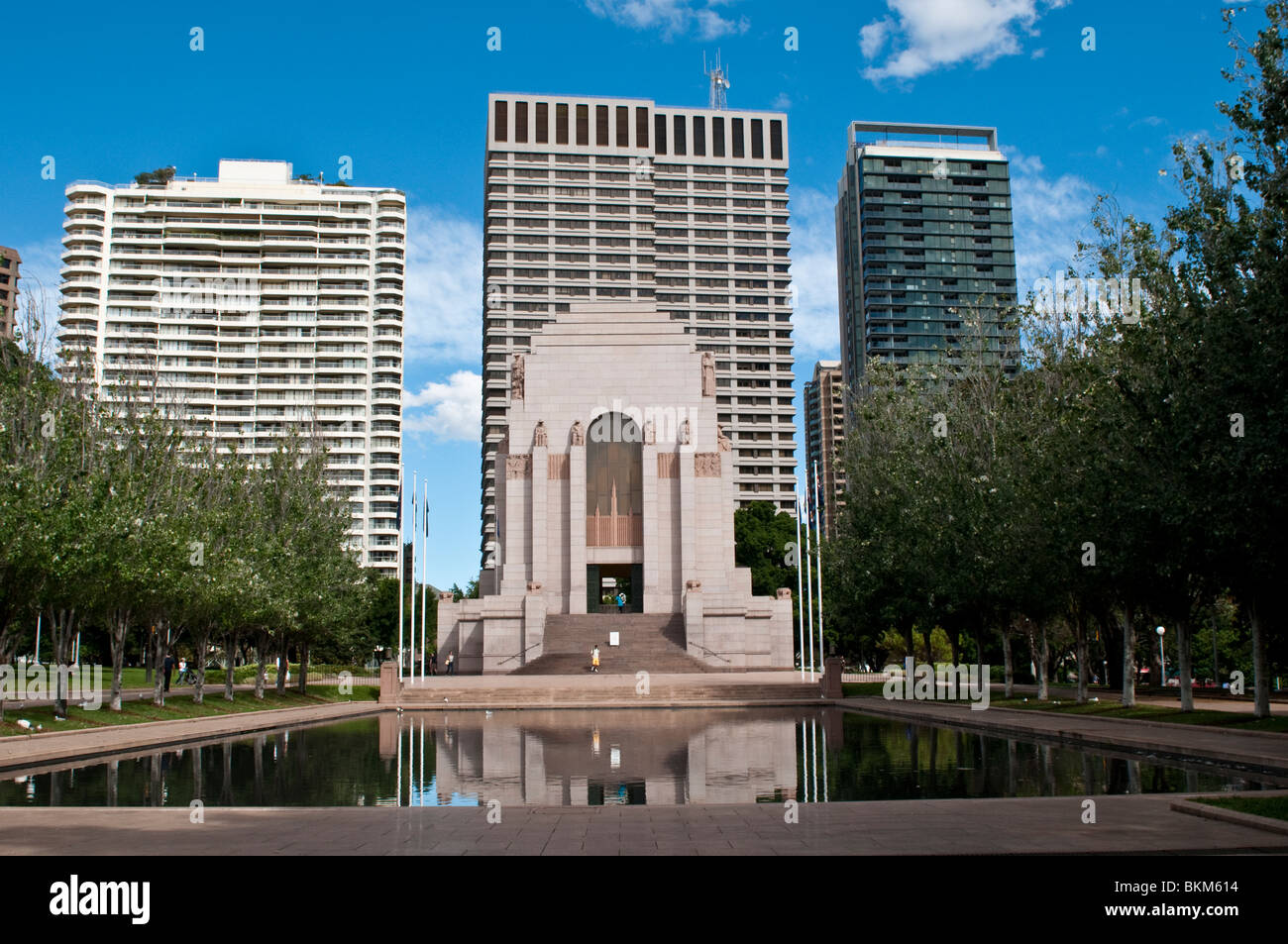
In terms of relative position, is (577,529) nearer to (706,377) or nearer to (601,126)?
(706,377)

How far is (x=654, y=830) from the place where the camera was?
1246 centimetres

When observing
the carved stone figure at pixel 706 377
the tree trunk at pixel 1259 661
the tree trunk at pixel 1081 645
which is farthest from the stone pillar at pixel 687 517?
the tree trunk at pixel 1259 661

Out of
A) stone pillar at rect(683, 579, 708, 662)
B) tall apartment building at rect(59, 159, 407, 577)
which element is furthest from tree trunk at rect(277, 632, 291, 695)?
tall apartment building at rect(59, 159, 407, 577)

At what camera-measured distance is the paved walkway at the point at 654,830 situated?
11.1 m

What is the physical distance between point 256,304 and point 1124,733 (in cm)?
13230

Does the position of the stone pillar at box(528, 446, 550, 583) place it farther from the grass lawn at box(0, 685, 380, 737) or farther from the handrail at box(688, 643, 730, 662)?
the grass lawn at box(0, 685, 380, 737)

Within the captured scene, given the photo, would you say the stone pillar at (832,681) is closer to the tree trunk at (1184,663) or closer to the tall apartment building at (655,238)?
the tree trunk at (1184,663)

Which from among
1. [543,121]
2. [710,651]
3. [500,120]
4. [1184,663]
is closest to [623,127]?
[543,121]

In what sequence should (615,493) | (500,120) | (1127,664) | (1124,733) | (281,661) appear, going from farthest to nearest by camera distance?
(500,120)
(615,493)
(281,661)
(1127,664)
(1124,733)

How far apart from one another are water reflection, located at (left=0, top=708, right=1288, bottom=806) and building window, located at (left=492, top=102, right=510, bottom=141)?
124913 mm

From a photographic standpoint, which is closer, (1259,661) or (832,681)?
(1259,661)
